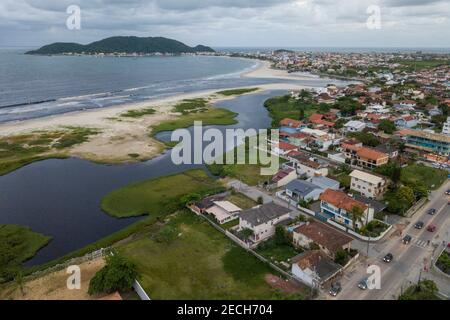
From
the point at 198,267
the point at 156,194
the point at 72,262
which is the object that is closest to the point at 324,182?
the point at 198,267

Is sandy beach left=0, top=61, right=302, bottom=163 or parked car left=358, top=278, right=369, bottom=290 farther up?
sandy beach left=0, top=61, right=302, bottom=163

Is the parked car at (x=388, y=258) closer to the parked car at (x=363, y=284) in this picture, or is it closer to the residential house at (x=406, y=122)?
the parked car at (x=363, y=284)

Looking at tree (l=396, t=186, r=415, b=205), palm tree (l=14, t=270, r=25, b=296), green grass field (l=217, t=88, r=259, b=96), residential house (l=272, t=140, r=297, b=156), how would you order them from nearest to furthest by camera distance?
1. palm tree (l=14, t=270, r=25, b=296)
2. tree (l=396, t=186, r=415, b=205)
3. residential house (l=272, t=140, r=297, b=156)
4. green grass field (l=217, t=88, r=259, b=96)

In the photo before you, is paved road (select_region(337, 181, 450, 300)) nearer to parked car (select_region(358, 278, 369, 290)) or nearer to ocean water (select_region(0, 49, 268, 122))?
parked car (select_region(358, 278, 369, 290))

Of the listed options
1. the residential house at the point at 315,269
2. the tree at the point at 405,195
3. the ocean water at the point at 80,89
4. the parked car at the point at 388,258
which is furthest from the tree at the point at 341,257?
the ocean water at the point at 80,89

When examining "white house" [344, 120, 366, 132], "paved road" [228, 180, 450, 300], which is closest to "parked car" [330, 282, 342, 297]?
"paved road" [228, 180, 450, 300]

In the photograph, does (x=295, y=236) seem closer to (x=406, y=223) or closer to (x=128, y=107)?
(x=406, y=223)
